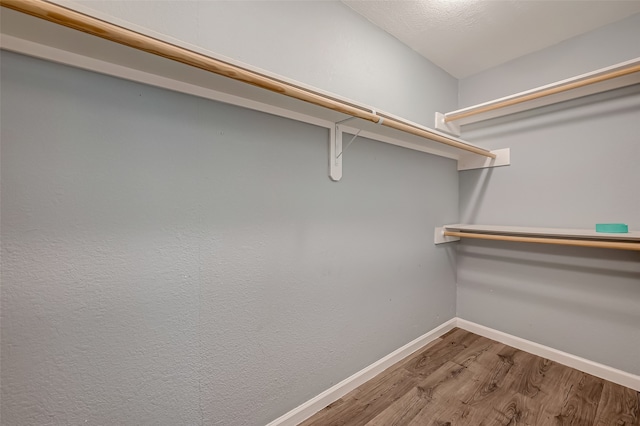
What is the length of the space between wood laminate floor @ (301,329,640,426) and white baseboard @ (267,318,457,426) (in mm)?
25

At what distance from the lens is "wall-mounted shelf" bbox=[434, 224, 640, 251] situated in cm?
122

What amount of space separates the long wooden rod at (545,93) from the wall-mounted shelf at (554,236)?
0.71 meters

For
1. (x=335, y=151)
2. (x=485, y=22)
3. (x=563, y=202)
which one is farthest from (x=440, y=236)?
(x=485, y=22)

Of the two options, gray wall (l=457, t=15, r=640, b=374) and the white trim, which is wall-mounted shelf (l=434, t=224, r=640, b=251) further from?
the white trim

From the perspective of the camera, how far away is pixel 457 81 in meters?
2.05

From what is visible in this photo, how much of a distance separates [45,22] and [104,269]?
61cm

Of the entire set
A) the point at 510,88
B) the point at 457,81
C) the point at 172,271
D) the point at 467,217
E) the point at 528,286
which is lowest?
the point at 528,286

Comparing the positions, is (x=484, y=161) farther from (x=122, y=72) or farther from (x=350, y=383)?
(x=122, y=72)

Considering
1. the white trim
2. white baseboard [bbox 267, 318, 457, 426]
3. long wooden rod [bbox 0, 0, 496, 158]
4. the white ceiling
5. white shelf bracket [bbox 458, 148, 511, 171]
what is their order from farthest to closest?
white shelf bracket [bbox 458, 148, 511, 171], the white ceiling, white baseboard [bbox 267, 318, 457, 426], the white trim, long wooden rod [bbox 0, 0, 496, 158]

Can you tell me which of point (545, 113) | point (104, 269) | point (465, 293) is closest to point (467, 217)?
point (465, 293)

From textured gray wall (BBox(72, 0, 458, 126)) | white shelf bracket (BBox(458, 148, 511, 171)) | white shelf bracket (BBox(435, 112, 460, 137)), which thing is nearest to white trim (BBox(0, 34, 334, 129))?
textured gray wall (BBox(72, 0, 458, 126))

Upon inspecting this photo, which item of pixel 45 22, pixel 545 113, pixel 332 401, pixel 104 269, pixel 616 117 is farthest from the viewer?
pixel 545 113

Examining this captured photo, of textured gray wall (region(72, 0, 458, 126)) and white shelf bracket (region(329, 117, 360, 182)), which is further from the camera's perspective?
white shelf bracket (region(329, 117, 360, 182))

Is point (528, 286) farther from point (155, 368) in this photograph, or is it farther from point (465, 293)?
point (155, 368)
